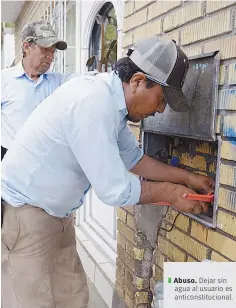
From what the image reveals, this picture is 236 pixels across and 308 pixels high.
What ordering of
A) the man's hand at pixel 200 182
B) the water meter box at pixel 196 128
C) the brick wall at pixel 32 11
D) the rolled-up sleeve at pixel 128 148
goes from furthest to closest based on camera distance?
the brick wall at pixel 32 11
the rolled-up sleeve at pixel 128 148
the man's hand at pixel 200 182
the water meter box at pixel 196 128

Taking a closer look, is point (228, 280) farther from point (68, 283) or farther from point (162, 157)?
point (68, 283)

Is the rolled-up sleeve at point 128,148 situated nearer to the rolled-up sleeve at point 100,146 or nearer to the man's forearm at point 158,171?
the man's forearm at point 158,171

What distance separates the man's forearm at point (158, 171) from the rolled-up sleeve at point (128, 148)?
0.11 feet

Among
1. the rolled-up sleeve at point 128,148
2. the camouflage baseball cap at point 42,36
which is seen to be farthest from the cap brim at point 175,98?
the camouflage baseball cap at point 42,36

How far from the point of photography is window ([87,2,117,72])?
396cm

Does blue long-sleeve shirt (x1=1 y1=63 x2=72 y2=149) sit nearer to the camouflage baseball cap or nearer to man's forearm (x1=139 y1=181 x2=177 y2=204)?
the camouflage baseball cap

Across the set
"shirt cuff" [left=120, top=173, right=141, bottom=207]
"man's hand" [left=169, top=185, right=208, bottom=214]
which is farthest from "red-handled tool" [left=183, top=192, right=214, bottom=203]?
"shirt cuff" [left=120, top=173, right=141, bottom=207]

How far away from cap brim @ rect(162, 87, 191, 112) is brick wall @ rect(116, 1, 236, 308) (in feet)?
0.55

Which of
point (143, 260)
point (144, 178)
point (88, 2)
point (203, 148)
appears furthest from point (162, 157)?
point (88, 2)

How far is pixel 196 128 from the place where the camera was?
1.95 meters

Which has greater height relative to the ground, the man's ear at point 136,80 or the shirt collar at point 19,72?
the shirt collar at point 19,72

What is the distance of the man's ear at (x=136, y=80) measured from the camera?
1.82m

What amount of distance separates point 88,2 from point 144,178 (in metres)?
2.58

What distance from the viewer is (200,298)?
1.44 m
